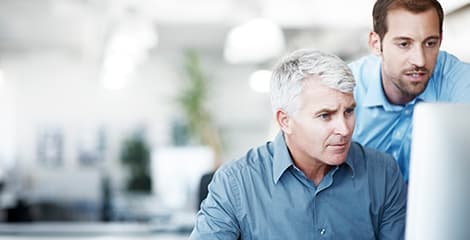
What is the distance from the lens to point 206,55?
32.0 feet

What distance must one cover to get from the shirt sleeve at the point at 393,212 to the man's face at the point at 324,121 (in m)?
0.16

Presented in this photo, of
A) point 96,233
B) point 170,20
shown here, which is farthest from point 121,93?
point 96,233

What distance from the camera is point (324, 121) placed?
1243 millimetres

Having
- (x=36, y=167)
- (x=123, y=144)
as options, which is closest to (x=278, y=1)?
(x=123, y=144)

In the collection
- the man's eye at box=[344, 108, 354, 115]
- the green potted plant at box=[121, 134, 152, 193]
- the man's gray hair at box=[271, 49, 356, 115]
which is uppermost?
the man's gray hair at box=[271, 49, 356, 115]

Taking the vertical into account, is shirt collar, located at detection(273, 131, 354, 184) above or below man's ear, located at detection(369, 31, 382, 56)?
below

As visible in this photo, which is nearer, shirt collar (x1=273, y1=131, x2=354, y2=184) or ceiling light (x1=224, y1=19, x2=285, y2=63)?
shirt collar (x1=273, y1=131, x2=354, y2=184)

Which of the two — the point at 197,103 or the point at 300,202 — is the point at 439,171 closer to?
the point at 300,202

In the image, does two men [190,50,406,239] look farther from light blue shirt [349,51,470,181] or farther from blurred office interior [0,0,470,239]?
blurred office interior [0,0,470,239]

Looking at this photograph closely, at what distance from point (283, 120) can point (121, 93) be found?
8.42 meters

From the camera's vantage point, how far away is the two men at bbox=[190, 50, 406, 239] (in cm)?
124

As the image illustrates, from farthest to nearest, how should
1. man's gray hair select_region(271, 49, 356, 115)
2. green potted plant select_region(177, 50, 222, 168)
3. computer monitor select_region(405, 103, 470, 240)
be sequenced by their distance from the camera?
1. green potted plant select_region(177, 50, 222, 168)
2. man's gray hair select_region(271, 49, 356, 115)
3. computer monitor select_region(405, 103, 470, 240)

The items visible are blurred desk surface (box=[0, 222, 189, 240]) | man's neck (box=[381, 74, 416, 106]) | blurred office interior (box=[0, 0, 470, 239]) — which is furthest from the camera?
blurred office interior (box=[0, 0, 470, 239])

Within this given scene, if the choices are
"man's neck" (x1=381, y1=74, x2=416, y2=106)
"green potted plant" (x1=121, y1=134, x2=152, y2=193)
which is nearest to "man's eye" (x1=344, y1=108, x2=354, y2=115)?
"man's neck" (x1=381, y1=74, x2=416, y2=106)
